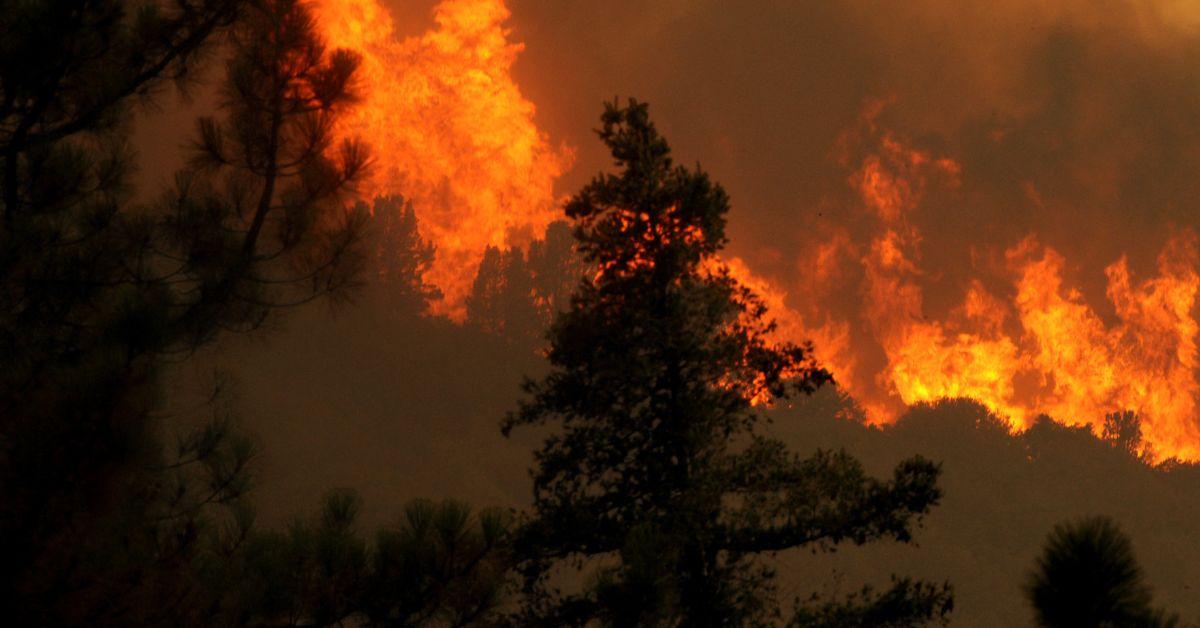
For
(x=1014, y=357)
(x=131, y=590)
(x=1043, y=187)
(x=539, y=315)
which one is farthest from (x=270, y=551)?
(x=1043, y=187)

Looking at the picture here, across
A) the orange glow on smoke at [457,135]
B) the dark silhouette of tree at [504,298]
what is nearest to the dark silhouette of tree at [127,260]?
the dark silhouette of tree at [504,298]

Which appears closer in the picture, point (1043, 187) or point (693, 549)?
point (693, 549)

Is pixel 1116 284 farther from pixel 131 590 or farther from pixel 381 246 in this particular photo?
pixel 131 590

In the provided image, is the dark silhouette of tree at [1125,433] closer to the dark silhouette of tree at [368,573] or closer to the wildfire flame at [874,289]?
the wildfire flame at [874,289]

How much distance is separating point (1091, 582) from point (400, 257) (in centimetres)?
9281

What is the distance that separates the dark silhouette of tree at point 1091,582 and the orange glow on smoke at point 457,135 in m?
102

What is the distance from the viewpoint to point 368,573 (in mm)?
9594

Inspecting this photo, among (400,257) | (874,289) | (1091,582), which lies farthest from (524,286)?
(1091,582)

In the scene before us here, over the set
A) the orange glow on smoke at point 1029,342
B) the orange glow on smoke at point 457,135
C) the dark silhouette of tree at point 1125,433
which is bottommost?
the dark silhouette of tree at point 1125,433

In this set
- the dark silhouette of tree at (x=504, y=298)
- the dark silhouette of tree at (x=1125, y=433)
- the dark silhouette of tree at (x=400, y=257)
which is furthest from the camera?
the dark silhouette of tree at (x=1125, y=433)

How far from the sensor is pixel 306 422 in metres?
79.1

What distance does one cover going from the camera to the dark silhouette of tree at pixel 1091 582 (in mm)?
3520

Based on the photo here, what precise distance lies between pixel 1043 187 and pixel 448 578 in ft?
500

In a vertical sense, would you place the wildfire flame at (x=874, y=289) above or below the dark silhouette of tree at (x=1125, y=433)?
above
